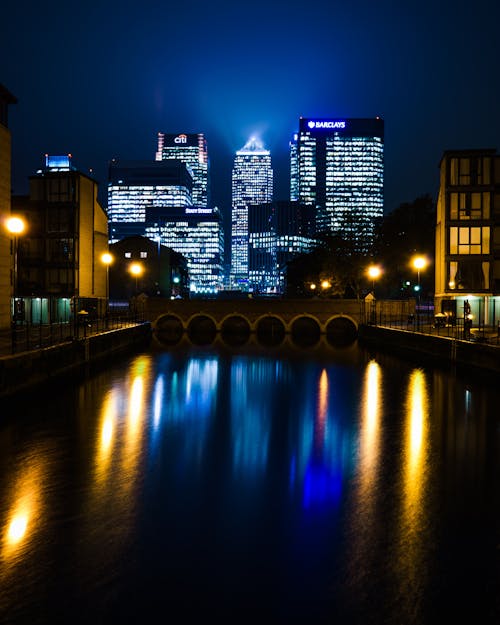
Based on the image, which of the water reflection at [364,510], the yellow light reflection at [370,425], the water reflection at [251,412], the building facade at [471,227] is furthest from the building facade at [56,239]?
the water reflection at [364,510]

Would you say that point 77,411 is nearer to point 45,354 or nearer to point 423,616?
point 45,354

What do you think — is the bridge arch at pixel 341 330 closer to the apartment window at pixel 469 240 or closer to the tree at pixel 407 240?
the apartment window at pixel 469 240

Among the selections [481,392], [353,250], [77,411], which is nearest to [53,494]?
[77,411]

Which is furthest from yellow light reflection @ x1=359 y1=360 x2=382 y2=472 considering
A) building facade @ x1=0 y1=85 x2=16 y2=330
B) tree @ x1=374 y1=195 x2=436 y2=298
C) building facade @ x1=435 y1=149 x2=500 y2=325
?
tree @ x1=374 y1=195 x2=436 y2=298

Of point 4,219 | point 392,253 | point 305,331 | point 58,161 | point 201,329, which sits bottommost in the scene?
point 305,331

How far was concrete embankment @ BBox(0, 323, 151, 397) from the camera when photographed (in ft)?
75.4

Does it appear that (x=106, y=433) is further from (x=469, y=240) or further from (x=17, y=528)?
(x=469, y=240)

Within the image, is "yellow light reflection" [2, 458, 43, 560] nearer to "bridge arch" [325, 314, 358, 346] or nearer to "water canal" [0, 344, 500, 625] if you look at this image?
"water canal" [0, 344, 500, 625]

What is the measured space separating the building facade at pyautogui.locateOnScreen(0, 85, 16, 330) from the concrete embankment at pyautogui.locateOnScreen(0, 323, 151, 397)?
20.7 feet

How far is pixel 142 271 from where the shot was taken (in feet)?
344

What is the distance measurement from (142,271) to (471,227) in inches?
2648

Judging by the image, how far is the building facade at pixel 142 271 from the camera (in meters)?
107

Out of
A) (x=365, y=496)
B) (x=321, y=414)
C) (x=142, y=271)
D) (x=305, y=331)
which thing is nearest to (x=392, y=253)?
(x=305, y=331)

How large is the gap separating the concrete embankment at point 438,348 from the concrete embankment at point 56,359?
2313cm
